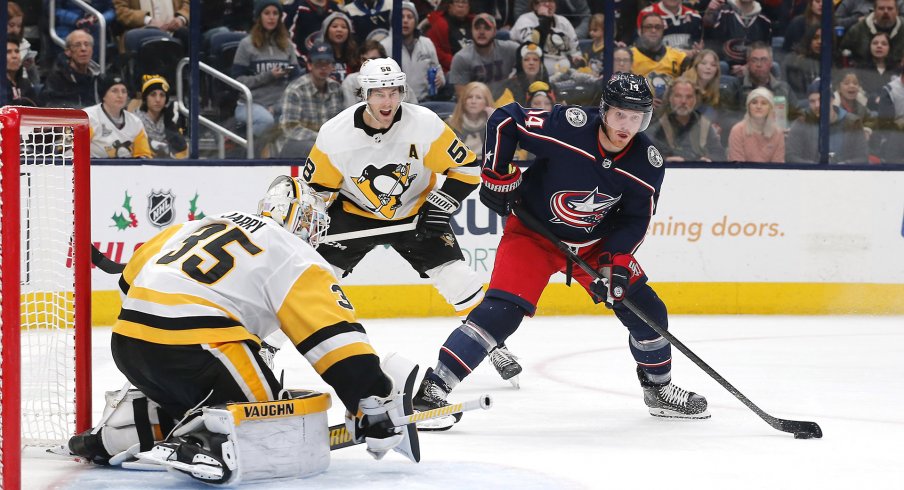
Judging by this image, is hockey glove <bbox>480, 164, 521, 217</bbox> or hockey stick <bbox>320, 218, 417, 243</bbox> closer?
hockey glove <bbox>480, 164, 521, 217</bbox>

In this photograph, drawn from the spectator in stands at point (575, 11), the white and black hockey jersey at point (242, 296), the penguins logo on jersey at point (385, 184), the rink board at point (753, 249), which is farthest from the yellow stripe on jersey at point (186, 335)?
the spectator in stands at point (575, 11)

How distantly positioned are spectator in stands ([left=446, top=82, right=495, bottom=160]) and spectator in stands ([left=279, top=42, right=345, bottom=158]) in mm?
599

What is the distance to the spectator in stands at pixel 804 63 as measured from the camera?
670cm

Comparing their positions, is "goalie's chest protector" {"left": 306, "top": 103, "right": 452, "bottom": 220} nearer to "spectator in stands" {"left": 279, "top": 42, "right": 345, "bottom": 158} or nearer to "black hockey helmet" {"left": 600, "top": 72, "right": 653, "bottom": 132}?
"black hockey helmet" {"left": 600, "top": 72, "right": 653, "bottom": 132}

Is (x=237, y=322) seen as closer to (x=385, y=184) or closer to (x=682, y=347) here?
(x=682, y=347)

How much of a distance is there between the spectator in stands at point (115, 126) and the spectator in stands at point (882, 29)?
12.4 ft

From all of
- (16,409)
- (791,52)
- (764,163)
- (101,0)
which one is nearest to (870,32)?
(791,52)

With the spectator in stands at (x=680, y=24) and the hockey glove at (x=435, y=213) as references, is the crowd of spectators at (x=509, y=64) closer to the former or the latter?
the spectator in stands at (x=680, y=24)

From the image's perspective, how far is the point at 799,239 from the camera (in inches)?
253

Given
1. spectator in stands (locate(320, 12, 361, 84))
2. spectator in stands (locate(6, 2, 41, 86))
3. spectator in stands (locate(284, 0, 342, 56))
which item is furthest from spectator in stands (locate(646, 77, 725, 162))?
spectator in stands (locate(6, 2, 41, 86))

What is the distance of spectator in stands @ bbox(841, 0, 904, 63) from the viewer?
6.79 meters

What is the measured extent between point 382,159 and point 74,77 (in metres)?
2.36

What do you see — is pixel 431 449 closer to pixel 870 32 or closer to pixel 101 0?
pixel 101 0

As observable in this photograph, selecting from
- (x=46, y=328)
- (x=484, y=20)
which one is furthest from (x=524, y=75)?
(x=46, y=328)
